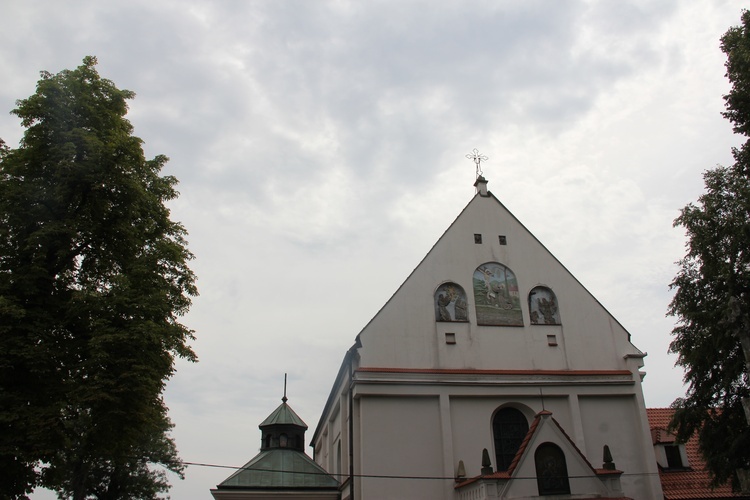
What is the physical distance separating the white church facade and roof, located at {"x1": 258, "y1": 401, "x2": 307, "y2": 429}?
7092 millimetres

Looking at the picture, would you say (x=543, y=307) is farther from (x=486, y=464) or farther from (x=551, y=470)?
(x=486, y=464)

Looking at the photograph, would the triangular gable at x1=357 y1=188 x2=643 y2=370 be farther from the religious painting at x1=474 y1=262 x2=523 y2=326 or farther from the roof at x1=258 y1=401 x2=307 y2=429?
the roof at x1=258 y1=401 x2=307 y2=429

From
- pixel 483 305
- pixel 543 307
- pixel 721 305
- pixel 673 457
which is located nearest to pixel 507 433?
pixel 483 305

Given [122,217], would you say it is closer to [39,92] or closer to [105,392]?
[39,92]

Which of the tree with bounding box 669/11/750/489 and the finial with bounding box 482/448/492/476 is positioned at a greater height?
the tree with bounding box 669/11/750/489

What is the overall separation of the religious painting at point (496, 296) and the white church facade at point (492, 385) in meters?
0.04

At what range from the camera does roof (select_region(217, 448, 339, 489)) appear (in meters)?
21.8

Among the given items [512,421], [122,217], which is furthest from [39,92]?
[512,421]

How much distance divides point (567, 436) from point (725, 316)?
5784mm

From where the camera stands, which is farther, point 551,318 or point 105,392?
point 551,318

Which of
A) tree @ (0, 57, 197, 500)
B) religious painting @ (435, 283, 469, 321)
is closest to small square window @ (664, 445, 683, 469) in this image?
religious painting @ (435, 283, 469, 321)

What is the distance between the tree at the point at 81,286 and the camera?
1386 centimetres

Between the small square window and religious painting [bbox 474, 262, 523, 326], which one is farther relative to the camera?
religious painting [bbox 474, 262, 523, 326]

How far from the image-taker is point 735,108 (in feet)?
55.1
